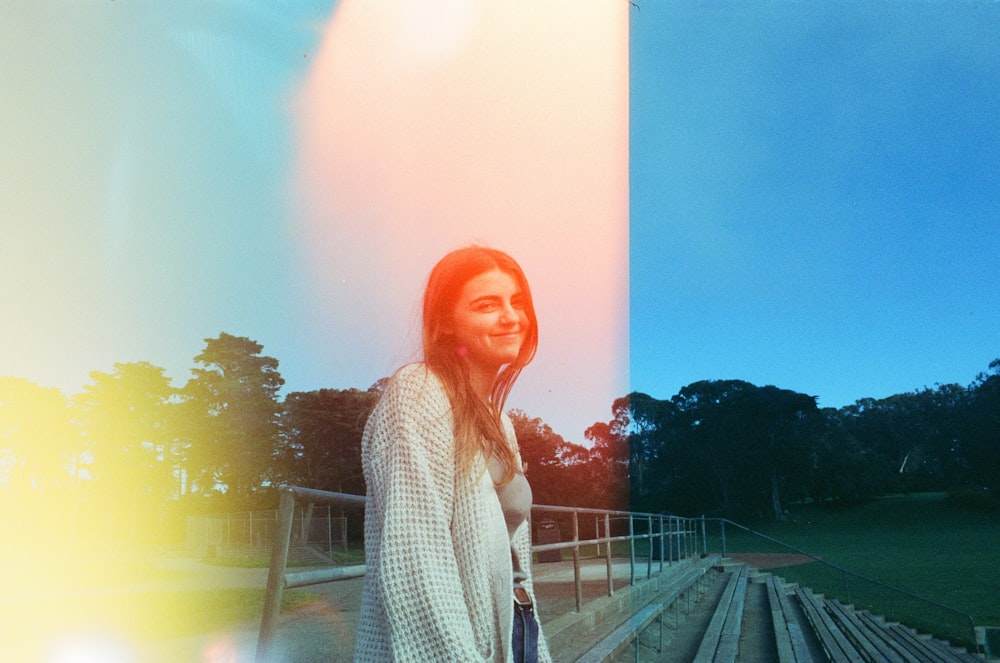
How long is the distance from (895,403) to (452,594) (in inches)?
2163

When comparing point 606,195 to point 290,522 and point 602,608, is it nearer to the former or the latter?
point 602,608

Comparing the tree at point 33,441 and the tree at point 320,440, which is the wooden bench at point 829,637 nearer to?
the tree at point 320,440

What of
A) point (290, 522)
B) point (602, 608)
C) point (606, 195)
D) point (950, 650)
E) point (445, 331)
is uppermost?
point (606, 195)

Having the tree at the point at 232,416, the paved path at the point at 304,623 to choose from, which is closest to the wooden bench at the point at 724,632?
the paved path at the point at 304,623

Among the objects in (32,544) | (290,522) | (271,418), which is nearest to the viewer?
(290,522)

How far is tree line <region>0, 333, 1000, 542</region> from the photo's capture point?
27.9 meters

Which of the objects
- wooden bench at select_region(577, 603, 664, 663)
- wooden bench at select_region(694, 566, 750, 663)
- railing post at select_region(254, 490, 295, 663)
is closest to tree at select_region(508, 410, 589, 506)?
wooden bench at select_region(694, 566, 750, 663)

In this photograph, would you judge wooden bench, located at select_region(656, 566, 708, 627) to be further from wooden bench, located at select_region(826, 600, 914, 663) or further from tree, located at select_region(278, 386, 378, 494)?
tree, located at select_region(278, 386, 378, 494)

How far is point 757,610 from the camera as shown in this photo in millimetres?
10656

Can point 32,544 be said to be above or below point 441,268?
below

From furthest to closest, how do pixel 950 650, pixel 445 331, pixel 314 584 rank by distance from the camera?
pixel 950 650, pixel 314 584, pixel 445 331

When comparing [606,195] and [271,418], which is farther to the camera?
[271,418]

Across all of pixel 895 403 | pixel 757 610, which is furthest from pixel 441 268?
pixel 895 403

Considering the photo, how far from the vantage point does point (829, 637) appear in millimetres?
9406
